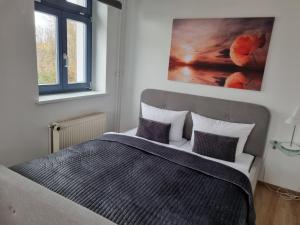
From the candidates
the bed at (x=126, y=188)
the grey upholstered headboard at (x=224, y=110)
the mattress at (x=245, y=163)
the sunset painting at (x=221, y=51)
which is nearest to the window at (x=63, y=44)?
the bed at (x=126, y=188)

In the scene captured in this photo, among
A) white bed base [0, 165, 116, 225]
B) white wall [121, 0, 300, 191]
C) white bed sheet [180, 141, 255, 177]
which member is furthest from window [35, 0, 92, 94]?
white bed sheet [180, 141, 255, 177]

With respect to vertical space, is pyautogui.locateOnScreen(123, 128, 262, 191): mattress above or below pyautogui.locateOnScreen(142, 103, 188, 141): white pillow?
below

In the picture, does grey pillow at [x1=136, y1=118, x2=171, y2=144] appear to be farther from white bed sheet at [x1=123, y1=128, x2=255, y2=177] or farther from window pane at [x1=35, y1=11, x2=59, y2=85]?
window pane at [x1=35, y1=11, x2=59, y2=85]

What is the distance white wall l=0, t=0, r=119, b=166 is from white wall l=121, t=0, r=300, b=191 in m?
1.19

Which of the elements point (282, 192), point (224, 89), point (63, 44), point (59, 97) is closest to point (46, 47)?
point (63, 44)

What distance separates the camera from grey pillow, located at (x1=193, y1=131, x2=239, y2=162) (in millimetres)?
2107

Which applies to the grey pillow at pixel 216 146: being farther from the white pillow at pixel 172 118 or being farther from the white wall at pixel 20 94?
the white wall at pixel 20 94

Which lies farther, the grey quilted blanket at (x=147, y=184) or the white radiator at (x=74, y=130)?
the white radiator at (x=74, y=130)

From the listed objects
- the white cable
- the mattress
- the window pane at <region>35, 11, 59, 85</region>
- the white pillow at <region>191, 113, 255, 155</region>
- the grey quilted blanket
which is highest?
the window pane at <region>35, 11, 59, 85</region>

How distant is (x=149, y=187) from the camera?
154 cm

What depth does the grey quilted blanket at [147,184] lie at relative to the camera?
4.25ft

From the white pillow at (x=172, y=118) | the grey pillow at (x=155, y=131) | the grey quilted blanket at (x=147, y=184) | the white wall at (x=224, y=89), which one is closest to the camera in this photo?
the grey quilted blanket at (x=147, y=184)

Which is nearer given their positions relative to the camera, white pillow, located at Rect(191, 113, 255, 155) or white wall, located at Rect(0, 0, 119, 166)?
white wall, located at Rect(0, 0, 119, 166)

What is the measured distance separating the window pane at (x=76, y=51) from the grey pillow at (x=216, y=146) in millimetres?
1742
